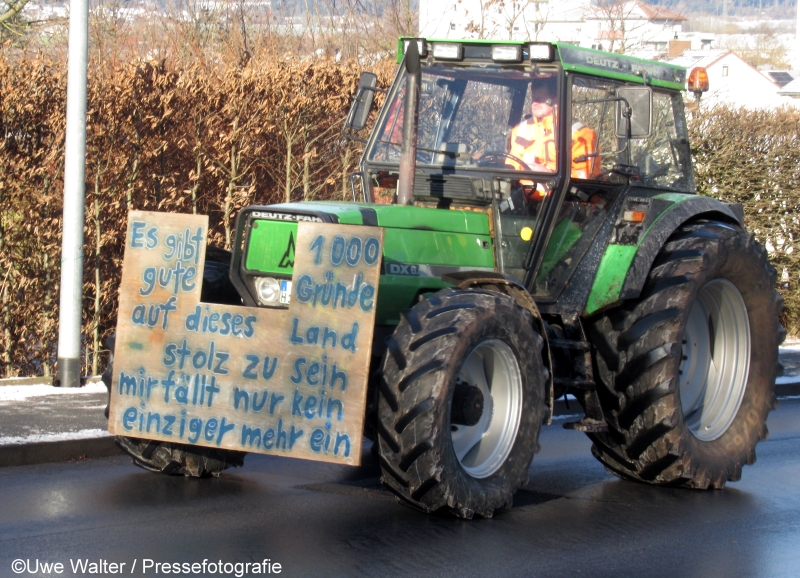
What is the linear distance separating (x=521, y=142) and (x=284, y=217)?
1629 mm

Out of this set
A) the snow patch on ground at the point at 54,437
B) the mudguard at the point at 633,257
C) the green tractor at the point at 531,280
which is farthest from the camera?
the snow patch on ground at the point at 54,437

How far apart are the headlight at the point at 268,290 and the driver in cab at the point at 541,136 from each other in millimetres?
1662

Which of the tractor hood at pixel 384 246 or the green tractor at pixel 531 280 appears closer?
the green tractor at pixel 531 280

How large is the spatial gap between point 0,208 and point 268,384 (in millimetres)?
5180

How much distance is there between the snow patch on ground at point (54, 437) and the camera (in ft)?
23.2

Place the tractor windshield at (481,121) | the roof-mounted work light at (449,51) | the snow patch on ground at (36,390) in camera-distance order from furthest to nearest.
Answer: the snow patch on ground at (36,390) < the roof-mounted work light at (449,51) < the tractor windshield at (481,121)

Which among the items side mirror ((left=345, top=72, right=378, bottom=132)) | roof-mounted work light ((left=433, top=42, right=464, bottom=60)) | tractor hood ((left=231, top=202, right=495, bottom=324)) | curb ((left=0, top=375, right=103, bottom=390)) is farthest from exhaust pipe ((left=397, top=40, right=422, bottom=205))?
curb ((left=0, top=375, right=103, bottom=390))

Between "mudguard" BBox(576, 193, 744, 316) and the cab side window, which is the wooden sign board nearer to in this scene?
"mudguard" BBox(576, 193, 744, 316)

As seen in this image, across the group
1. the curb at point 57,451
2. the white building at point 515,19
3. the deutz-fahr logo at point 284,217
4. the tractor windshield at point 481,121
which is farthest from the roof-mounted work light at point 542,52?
the white building at point 515,19

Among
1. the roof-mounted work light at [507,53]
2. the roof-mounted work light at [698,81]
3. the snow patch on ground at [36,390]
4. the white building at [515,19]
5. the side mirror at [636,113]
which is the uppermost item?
the white building at [515,19]

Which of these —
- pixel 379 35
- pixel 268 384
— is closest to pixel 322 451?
pixel 268 384

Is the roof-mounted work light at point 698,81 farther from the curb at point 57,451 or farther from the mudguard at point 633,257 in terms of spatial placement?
the curb at point 57,451

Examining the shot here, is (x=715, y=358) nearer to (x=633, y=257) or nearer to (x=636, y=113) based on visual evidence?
(x=633, y=257)

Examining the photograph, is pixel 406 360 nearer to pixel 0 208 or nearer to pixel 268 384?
pixel 268 384
